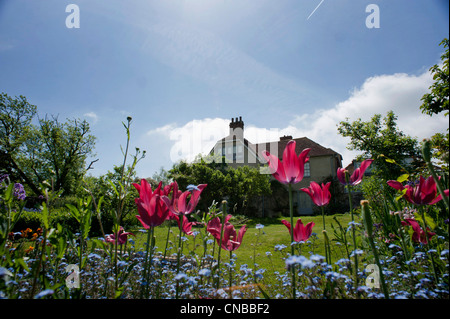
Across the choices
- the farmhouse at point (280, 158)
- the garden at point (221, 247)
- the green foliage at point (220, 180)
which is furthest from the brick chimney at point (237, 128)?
the garden at point (221, 247)

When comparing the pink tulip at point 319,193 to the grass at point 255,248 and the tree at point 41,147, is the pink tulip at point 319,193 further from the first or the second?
the tree at point 41,147

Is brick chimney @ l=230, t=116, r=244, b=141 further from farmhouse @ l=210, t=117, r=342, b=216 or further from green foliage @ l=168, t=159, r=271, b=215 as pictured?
green foliage @ l=168, t=159, r=271, b=215

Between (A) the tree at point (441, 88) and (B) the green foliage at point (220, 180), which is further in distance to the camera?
(B) the green foliage at point (220, 180)

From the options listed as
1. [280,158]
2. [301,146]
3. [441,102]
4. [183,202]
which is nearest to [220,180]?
[280,158]

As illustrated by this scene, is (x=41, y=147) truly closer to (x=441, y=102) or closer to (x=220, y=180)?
(x=220, y=180)

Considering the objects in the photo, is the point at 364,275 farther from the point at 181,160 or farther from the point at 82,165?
the point at 82,165

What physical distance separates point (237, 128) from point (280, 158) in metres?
5.13

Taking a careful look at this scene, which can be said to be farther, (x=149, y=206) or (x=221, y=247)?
(x=221, y=247)

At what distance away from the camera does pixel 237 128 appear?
23406 millimetres

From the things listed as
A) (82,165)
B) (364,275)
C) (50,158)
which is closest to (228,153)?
→ (82,165)

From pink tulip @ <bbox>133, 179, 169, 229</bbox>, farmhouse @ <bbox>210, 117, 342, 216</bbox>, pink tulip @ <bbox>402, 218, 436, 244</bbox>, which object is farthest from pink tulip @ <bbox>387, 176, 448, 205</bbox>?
farmhouse @ <bbox>210, 117, 342, 216</bbox>

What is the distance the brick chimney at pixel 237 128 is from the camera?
2337 centimetres

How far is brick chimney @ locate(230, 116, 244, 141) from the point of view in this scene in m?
23.4
